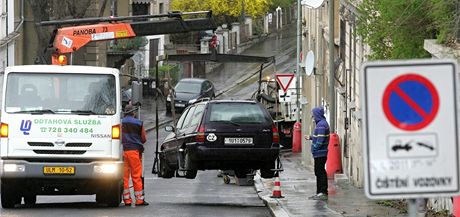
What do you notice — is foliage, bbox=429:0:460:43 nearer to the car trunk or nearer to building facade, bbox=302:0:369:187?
the car trunk

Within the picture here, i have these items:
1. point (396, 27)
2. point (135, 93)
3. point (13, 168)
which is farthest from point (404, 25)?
point (13, 168)

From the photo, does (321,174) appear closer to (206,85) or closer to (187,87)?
(187,87)

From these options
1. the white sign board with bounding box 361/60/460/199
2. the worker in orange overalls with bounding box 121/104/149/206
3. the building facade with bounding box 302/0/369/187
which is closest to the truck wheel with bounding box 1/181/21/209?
the worker in orange overalls with bounding box 121/104/149/206

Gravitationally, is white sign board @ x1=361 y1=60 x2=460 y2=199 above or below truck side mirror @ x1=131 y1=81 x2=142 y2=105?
below

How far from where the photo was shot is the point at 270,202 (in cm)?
2127

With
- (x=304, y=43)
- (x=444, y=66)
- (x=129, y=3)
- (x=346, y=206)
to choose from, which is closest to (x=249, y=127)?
(x=346, y=206)

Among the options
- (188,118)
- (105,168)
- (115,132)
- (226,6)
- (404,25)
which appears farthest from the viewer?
(226,6)

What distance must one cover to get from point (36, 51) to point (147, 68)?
16.8m

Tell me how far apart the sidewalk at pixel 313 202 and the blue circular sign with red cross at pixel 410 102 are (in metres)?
11.2

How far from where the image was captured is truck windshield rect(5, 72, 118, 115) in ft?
63.9

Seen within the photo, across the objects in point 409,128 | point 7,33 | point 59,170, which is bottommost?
point 59,170

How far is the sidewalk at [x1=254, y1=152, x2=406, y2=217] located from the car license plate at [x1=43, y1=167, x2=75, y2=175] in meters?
3.35

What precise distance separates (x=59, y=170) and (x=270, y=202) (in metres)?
4.07

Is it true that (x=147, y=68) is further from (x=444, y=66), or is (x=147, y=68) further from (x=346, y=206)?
(x=444, y=66)
